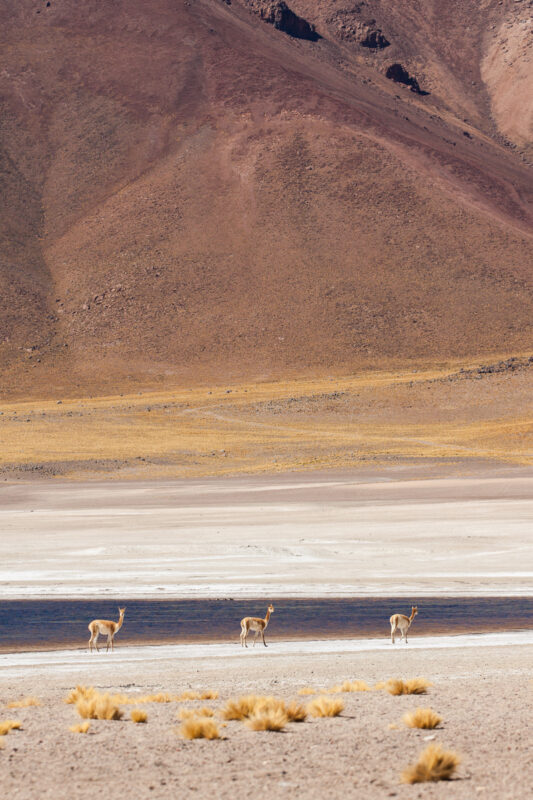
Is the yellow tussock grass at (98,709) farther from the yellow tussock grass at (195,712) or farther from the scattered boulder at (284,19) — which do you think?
the scattered boulder at (284,19)

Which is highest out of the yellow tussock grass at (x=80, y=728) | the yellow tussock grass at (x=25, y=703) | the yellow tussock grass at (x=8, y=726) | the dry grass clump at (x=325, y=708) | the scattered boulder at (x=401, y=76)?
the scattered boulder at (x=401, y=76)

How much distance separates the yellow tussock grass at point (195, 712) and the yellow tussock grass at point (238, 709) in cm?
11

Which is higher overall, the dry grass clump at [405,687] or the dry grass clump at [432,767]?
the dry grass clump at [405,687]

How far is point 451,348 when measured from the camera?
96.6m

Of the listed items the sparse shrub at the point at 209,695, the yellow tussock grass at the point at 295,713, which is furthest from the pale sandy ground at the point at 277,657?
the sparse shrub at the point at 209,695

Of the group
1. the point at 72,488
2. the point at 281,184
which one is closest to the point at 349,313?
the point at 281,184

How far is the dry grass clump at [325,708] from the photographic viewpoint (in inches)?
341

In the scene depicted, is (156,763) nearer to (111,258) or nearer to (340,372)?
(340,372)

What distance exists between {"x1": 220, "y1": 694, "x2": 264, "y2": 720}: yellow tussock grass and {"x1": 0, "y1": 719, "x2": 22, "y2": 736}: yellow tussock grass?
168cm

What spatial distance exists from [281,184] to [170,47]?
4438 cm

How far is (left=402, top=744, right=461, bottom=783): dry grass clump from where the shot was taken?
6.88m

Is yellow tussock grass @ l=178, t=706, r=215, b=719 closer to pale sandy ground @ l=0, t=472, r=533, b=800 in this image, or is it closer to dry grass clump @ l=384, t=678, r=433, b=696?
pale sandy ground @ l=0, t=472, r=533, b=800

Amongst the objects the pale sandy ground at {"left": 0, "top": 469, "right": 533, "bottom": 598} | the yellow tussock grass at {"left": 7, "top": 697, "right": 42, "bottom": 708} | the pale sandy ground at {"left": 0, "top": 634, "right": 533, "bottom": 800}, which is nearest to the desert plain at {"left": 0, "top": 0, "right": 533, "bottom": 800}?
the pale sandy ground at {"left": 0, "top": 634, "right": 533, "bottom": 800}

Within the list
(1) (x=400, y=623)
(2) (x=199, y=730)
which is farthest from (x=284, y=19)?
(2) (x=199, y=730)
